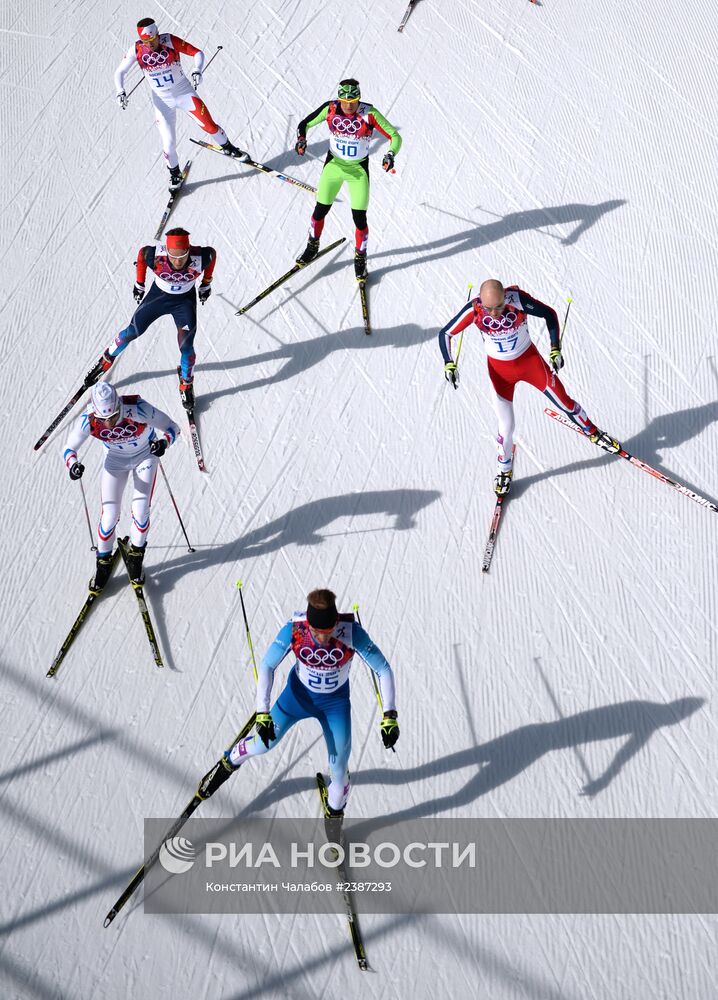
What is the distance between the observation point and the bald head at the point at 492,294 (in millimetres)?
6000

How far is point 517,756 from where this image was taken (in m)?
5.67

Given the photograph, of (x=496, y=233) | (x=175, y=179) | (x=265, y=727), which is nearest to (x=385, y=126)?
(x=496, y=233)

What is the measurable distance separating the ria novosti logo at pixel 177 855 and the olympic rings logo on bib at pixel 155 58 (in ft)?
19.4

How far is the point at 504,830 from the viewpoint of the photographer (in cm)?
539

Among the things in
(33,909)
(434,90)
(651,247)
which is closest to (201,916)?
(33,909)

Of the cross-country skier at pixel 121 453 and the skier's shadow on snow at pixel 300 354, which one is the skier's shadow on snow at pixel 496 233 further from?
the cross-country skier at pixel 121 453

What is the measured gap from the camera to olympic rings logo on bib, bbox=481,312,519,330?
20.4ft

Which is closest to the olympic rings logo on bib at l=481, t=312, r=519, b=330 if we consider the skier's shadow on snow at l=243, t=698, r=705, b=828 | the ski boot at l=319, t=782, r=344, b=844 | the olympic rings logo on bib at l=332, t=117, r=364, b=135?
the olympic rings logo on bib at l=332, t=117, r=364, b=135

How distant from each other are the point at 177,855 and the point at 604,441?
355cm

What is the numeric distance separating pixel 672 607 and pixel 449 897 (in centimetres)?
220

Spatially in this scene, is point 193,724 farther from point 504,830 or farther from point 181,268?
point 181,268

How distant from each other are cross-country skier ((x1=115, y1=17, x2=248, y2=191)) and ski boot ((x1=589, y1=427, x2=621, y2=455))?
4312 millimetres

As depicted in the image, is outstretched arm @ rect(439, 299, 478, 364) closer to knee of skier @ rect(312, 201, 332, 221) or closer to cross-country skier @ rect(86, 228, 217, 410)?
cross-country skier @ rect(86, 228, 217, 410)

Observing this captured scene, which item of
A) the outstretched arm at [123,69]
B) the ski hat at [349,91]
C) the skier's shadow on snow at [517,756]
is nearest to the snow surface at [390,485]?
the skier's shadow on snow at [517,756]
